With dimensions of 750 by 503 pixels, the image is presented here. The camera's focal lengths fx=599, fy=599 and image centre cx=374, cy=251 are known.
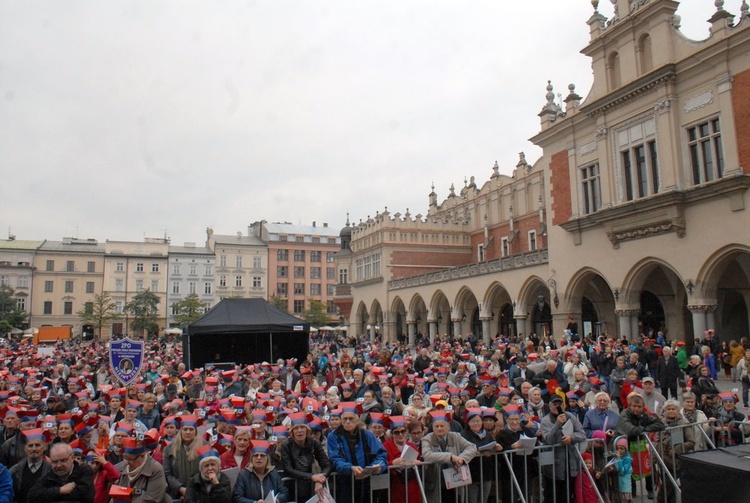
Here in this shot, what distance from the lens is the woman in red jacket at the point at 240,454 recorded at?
6047 mm

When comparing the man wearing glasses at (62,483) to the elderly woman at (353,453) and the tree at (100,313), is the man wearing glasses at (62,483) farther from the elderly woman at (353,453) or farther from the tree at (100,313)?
the tree at (100,313)

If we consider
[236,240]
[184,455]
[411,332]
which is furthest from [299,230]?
[184,455]

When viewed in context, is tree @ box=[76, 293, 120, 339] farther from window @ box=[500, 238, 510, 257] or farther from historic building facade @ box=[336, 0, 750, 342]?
historic building facade @ box=[336, 0, 750, 342]

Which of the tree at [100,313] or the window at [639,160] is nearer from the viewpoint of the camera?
the window at [639,160]

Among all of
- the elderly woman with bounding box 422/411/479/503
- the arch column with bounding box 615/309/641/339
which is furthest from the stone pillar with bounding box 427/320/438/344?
the elderly woman with bounding box 422/411/479/503

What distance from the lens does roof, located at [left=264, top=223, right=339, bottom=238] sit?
78.1 meters

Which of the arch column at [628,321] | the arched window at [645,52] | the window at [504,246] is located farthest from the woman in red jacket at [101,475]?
the window at [504,246]

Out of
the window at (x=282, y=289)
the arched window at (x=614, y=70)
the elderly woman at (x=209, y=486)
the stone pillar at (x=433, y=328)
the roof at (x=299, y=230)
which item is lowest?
the elderly woman at (x=209, y=486)

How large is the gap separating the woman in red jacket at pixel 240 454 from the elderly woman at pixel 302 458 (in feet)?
1.22

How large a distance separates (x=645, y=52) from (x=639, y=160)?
4.22 m

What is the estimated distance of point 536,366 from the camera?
41.3 ft

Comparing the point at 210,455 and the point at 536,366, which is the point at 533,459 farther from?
the point at 536,366

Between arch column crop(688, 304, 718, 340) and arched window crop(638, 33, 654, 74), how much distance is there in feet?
30.5

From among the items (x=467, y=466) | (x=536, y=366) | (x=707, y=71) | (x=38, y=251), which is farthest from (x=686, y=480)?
(x=38, y=251)
